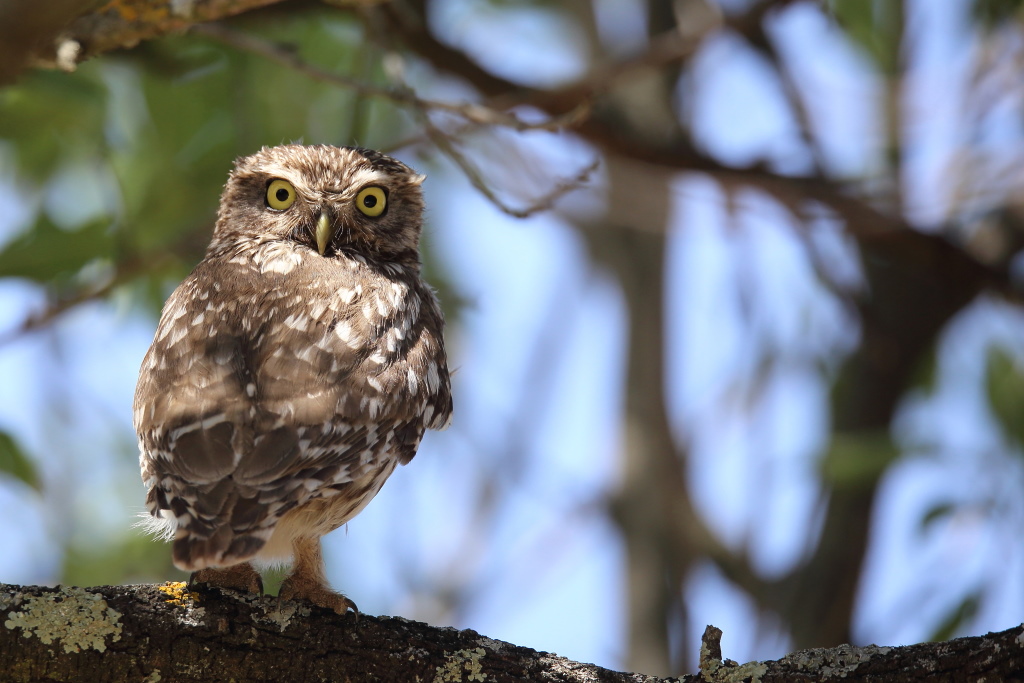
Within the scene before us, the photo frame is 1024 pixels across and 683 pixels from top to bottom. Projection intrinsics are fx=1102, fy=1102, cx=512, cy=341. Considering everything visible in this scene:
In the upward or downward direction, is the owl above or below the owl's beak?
below

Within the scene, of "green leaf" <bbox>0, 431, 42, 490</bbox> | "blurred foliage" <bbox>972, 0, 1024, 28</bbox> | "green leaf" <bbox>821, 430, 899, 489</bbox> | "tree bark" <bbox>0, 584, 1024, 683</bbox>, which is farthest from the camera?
"blurred foliage" <bbox>972, 0, 1024, 28</bbox>

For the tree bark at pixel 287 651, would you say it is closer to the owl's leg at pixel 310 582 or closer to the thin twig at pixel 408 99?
the owl's leg at pixel 310 582

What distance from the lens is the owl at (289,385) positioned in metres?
3.12

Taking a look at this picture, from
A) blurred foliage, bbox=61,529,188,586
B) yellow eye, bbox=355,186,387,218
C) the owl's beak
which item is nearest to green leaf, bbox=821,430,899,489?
yellow eye, bbox=355,186,387,218

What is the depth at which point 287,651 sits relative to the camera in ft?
10.1

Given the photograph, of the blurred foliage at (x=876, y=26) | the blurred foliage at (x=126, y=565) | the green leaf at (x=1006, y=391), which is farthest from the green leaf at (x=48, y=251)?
the green leaf at (x=1006, y=391)

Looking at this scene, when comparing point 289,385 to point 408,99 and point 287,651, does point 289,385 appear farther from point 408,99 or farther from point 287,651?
point 408,99

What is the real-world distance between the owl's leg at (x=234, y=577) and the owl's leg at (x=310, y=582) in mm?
110

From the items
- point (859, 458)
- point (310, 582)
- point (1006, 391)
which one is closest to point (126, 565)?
point (310, 582)

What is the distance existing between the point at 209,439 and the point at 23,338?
200 centimetres

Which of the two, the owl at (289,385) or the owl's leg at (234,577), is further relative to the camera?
the owl's leg at (234,577)

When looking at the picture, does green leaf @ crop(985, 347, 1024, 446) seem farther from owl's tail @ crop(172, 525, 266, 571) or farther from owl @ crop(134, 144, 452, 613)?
owl's tail @ crop(172, 525, 266, 571)

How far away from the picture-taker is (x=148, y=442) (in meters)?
3.32

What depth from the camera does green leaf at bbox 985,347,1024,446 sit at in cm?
570
